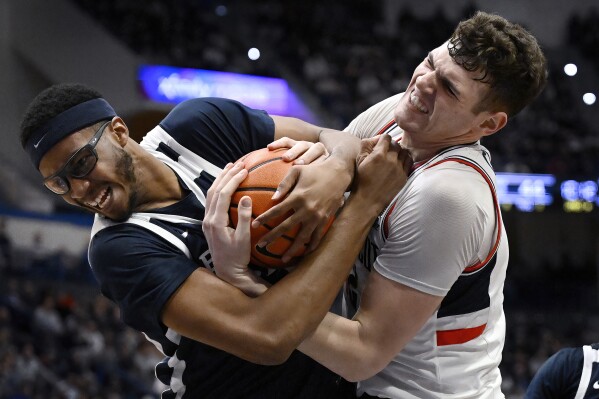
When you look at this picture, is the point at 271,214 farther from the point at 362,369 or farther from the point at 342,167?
the point at 362,369

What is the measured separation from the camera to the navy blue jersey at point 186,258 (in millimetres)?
2510

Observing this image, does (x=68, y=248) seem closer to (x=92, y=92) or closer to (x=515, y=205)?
(x=515, y=205)

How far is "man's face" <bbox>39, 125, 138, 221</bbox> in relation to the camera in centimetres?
262

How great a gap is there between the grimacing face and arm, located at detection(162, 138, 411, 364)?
1.34 ft

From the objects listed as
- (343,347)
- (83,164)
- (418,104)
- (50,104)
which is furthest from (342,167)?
(50,104)

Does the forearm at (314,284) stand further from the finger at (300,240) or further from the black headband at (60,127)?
the black headband at (60,127)

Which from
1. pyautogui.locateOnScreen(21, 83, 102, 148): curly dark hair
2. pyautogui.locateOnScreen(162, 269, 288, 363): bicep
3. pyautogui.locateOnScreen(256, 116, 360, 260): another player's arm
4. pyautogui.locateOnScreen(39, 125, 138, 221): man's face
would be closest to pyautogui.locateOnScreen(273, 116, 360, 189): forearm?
pyautogui.locateOnScreen(256, 116, 360, 260): another player's arm

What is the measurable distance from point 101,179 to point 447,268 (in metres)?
1.09

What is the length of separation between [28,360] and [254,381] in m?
6.82

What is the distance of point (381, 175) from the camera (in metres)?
2.59

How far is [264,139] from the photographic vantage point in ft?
10.1

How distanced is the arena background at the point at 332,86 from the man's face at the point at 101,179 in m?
8.27

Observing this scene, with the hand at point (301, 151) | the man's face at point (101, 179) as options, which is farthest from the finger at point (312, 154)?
the man's face at point (101, 179)

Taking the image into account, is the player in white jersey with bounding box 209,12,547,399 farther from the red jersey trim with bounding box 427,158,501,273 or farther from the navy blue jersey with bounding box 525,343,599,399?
the navy blue jersey with bounding box 525,343,599,399
